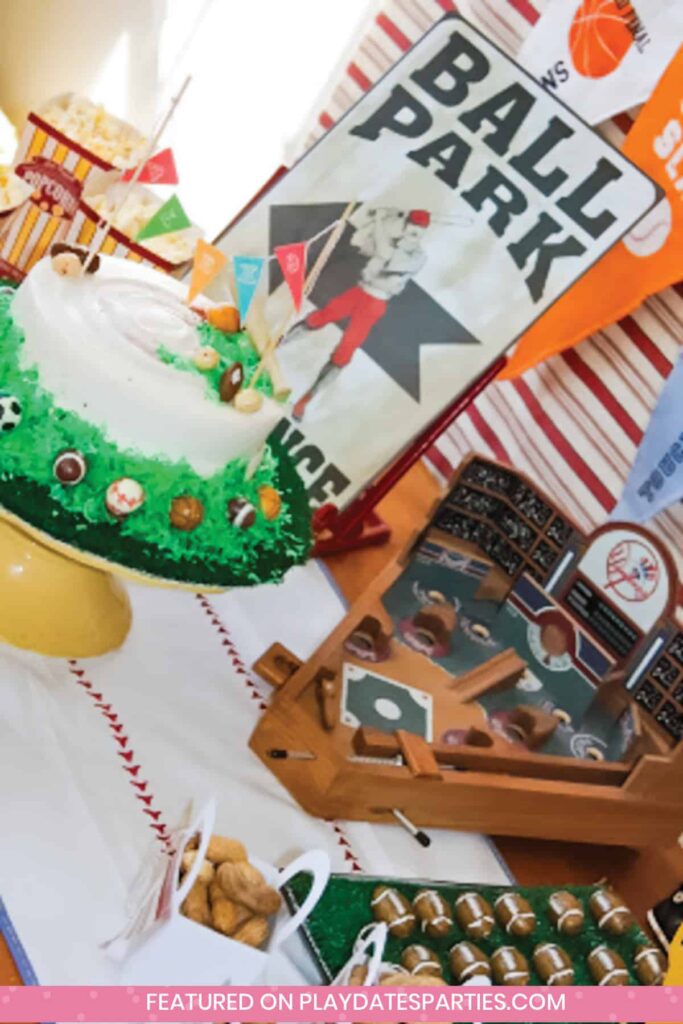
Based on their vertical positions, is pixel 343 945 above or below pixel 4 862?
above

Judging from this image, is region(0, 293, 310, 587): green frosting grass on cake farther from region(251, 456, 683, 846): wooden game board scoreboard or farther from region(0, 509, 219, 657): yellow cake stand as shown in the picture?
region(251, 456, 683, 846): wooden game board scoreboard

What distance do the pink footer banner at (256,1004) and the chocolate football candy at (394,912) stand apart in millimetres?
106

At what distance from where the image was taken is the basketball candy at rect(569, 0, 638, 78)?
197cm

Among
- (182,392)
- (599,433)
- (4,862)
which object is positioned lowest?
(4,862)

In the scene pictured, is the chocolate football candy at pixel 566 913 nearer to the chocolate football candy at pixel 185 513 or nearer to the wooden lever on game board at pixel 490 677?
the wooden lever on game board at pixel 490 677

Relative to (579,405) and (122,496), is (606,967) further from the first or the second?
(579,405)

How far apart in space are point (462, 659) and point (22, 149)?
4.08 feet

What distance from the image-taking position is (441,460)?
2486 millimetres

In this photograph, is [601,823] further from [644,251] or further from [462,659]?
[644,251]

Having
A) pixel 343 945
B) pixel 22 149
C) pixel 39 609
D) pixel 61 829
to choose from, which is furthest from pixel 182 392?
pixel 22 149

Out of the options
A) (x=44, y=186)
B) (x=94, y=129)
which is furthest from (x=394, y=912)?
(x=94, y=129)

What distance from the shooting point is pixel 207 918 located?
116 cm

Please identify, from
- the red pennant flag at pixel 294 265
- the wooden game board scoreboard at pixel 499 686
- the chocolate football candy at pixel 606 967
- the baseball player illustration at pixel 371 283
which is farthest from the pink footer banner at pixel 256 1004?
the baseball player illustration at pixel 371 283

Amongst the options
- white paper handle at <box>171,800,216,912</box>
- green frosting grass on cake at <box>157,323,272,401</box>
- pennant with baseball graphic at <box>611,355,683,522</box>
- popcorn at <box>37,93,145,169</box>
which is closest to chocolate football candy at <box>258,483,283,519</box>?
green frosting grass on cake at <box>157,323,272,401</box>
